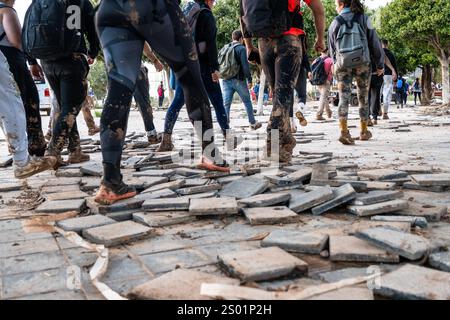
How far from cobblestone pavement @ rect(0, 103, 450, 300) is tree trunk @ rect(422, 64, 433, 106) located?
24.9 m

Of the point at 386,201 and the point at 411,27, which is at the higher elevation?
the point at 411,27

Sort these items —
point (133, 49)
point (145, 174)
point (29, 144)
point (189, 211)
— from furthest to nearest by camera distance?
1. point (29, 144)
2. point (145, 174)
3. point (133, 49)
4. point (189, 211)

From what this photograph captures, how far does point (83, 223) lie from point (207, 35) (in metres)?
3.16

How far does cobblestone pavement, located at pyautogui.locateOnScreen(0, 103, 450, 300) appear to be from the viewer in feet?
5.54

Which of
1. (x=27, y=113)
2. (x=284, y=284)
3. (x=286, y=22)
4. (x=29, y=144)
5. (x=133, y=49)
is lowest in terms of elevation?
(x=284, y=284)

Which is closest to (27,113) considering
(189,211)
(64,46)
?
(64,46)

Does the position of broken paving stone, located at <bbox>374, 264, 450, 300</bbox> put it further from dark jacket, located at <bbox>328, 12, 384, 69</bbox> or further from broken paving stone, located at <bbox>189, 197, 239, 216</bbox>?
dark jacket, located at <bbox>328, 12, 384, 69</bbox>

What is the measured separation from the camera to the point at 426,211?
97.7 inches

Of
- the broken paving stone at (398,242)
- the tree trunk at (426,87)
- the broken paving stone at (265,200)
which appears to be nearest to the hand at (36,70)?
the broken paving stone at (265,200)

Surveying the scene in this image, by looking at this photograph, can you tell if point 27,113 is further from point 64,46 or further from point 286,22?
point 286,22

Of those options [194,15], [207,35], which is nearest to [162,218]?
[207,35]

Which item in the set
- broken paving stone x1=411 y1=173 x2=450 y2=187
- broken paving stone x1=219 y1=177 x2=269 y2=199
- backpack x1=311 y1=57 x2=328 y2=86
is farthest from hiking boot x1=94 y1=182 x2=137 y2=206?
backpack x1=311 y1=57 x2=328 y2=86

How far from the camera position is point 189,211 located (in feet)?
8.59
